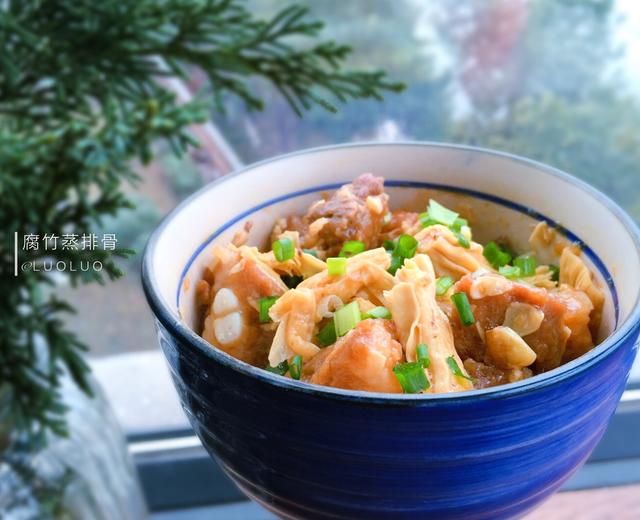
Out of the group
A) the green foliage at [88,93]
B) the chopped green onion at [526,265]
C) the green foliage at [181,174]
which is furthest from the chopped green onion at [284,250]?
the green foliage at [181,174]

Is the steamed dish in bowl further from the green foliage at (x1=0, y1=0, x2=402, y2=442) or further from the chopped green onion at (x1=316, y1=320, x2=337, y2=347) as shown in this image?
the green foliage at (x1=0, y1=0, x2=402, y2=442)

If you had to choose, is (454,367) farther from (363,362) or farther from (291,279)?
(291,279)

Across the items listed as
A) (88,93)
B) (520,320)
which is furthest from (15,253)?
(520,320)

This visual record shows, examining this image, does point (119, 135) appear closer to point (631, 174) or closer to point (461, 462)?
point (461, 462)

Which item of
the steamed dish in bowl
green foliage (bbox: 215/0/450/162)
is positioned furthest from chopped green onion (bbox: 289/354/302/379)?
green foliage (bbox: 215/0/450/162)

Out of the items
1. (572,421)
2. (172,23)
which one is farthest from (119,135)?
(572,421)

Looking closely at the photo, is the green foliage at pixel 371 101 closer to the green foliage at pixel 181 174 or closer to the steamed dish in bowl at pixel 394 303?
the green foliage at pixel 181 174
